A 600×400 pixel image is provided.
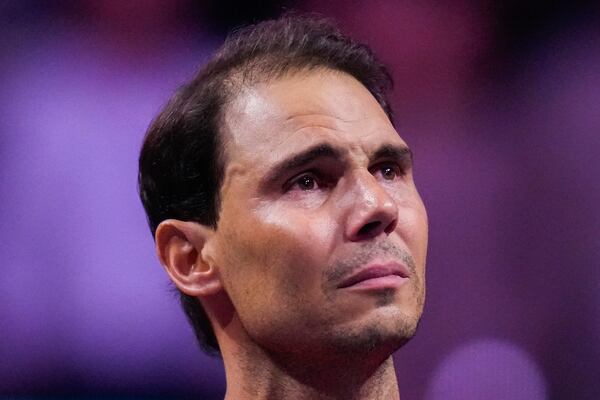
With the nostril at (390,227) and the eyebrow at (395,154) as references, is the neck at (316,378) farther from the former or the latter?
the eyebrow at (395,154)

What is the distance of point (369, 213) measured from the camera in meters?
1.63

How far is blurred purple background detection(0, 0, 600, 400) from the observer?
9.14 feet

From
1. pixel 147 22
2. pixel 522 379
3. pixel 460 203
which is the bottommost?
pixel 522 379

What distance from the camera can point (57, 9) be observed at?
2.97 meters

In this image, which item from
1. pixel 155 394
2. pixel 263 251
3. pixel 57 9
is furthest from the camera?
pixel 57 9

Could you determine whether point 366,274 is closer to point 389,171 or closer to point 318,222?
point 318,222

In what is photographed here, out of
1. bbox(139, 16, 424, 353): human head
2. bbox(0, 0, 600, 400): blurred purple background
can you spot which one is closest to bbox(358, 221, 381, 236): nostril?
bbox(139, 16, 424, 353): human head

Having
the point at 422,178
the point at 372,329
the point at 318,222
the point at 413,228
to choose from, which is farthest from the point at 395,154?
the point at 422,178

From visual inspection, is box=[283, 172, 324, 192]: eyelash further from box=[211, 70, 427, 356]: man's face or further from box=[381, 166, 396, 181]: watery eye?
box=[381, 166, 396, 181]: watery eye

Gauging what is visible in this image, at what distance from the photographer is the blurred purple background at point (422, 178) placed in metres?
2.79

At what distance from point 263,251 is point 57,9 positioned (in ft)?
5.51

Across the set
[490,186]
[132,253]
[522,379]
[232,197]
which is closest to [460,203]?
[490,186]

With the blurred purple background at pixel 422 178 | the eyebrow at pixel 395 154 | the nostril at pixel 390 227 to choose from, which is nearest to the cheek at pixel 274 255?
the nostril at pixel 390 227

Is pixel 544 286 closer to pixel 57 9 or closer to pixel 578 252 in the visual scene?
pixel 578 252
